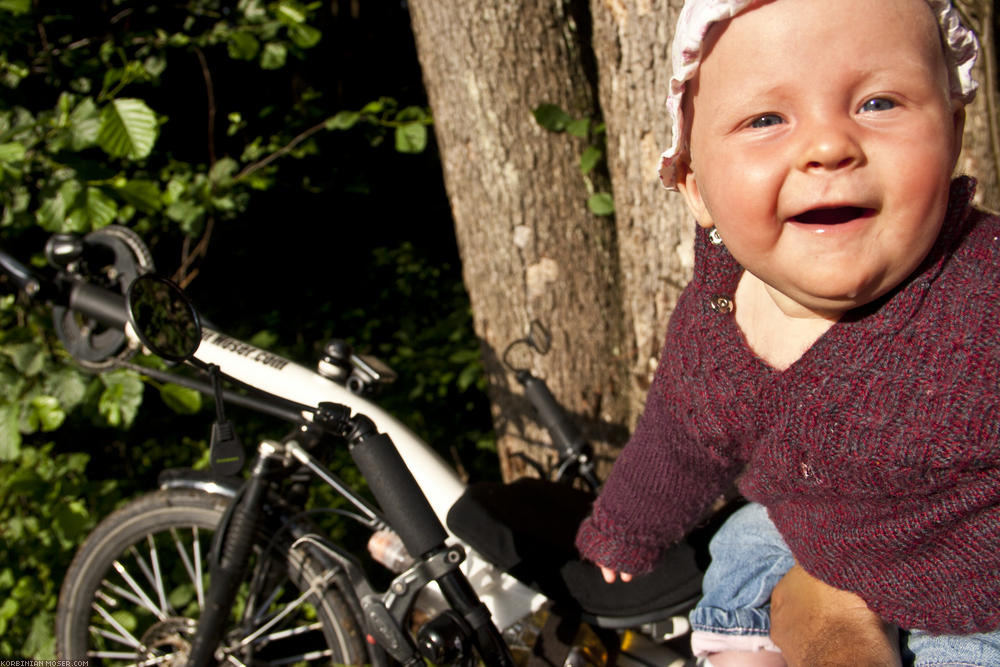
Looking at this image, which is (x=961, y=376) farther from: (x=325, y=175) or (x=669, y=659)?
(x=325, y=175)

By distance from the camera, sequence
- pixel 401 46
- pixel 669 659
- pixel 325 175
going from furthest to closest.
Result: pixel 401 46, pixel 325 175, pixel 669 659

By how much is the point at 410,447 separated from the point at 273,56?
185cm

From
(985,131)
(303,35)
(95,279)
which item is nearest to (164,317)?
(95,279)

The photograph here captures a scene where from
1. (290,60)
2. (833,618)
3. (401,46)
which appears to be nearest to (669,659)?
(833,618)

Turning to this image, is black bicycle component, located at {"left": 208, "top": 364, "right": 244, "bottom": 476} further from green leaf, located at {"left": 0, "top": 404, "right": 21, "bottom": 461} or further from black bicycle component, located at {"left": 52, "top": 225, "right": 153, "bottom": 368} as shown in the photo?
green leaf, located at {"left": 0, "top": 404, "right": 21, "bottom": 461}

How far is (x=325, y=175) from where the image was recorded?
4.14 meters

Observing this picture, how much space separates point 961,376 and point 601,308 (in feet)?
5.17

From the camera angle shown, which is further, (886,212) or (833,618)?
(833,618)

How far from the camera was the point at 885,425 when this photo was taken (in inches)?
40.8

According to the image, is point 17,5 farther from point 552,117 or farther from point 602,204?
point 602,204

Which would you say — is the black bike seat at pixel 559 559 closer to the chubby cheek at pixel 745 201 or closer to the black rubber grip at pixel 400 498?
the black rubber grip at pixel 400 498

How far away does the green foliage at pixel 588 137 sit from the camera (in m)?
2.30

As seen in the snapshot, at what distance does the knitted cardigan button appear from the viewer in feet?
4.14

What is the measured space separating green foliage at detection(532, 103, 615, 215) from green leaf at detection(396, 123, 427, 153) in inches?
36.1
